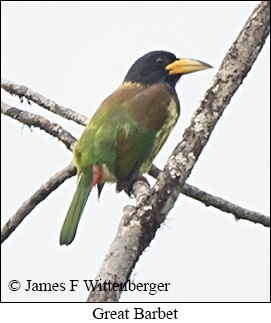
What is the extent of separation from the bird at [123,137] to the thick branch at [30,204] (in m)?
0.16

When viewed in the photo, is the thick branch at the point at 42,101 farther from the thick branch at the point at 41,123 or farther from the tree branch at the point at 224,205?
the tree branch at the point at 224,205

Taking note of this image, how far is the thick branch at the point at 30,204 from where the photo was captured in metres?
3.27

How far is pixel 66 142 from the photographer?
3.63 metres

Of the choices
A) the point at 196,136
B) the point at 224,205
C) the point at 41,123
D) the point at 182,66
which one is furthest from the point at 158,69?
the point at 196,136

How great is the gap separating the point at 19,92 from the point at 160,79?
2.62ft

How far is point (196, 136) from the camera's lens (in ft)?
7.60

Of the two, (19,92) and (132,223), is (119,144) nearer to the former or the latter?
(19,92)

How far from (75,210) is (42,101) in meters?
0.52

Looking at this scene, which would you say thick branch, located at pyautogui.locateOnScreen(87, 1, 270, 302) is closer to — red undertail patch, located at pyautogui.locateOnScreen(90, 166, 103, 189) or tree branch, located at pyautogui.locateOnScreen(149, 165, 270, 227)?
tree branch, located at pyautogui.locateOnScreen(149, 165, 270, 227)

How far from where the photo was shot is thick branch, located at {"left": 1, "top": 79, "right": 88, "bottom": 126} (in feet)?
12.0

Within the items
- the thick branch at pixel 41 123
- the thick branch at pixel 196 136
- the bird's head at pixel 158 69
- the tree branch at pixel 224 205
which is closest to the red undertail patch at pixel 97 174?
the thick branch at pixel 41 123
